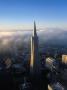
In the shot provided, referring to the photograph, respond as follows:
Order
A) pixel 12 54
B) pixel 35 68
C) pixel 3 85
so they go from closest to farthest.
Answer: pixel 3 85 → pixel 35 68 → pixel 12 54

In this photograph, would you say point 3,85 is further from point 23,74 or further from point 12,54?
point 12,54

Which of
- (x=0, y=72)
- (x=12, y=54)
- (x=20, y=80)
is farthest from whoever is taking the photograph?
(x=12, y=54)

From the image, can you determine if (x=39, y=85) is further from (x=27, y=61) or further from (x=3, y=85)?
(x=27, y=61)

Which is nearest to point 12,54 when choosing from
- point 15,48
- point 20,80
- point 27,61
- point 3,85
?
point 15,48

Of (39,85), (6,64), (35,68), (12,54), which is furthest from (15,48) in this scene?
(39,85)

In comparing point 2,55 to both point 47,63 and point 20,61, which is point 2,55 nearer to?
point 20,61

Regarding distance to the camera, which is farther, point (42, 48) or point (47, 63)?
point (42, 48)

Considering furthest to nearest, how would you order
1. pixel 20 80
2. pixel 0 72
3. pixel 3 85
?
pixel 0 72
pixel 20 80
pixel 3 85

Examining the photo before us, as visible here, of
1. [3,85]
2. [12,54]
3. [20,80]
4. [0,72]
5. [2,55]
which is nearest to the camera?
[3,85]

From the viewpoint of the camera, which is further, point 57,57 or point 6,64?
point 57,57
